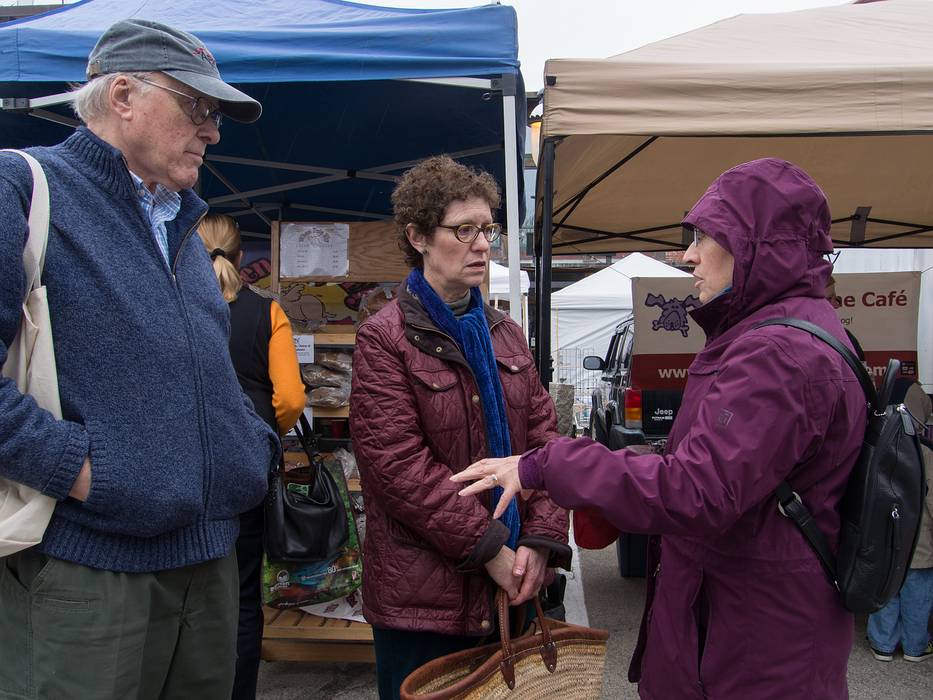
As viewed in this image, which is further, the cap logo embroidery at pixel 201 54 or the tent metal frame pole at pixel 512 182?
the tent metal frame pole at pixel 512 182

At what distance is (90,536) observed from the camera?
1.31m

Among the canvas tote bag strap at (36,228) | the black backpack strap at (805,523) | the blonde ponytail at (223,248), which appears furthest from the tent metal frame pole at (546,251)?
the canvas tote bag strap at (36,228)

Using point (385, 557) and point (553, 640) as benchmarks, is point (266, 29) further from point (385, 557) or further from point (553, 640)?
point (553, 640)

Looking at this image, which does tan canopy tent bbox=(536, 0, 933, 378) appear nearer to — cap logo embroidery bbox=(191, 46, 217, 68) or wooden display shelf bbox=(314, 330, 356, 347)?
wooden display shelf bbox=(314, 330, 356, 347)

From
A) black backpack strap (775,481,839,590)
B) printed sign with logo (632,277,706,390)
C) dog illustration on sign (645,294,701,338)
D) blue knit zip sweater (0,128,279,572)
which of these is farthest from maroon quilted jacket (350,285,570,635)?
dog illustration on sign (645,294,701,338)

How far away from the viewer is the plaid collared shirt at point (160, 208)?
152 centimetres

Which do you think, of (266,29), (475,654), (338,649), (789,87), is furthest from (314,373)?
(789,87)

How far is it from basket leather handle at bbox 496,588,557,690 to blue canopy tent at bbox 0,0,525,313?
140 centimetres

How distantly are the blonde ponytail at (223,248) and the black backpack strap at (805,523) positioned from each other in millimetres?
2008

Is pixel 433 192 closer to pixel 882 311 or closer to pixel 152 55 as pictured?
pixel 152 55

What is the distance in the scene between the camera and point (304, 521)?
2645 mm

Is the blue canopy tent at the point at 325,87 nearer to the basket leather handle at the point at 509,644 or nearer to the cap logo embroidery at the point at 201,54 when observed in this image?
the cap logo embroidery at the point at 201,54

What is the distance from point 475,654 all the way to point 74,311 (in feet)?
3.82

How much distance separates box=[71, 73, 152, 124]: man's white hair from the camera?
144 centimetres
